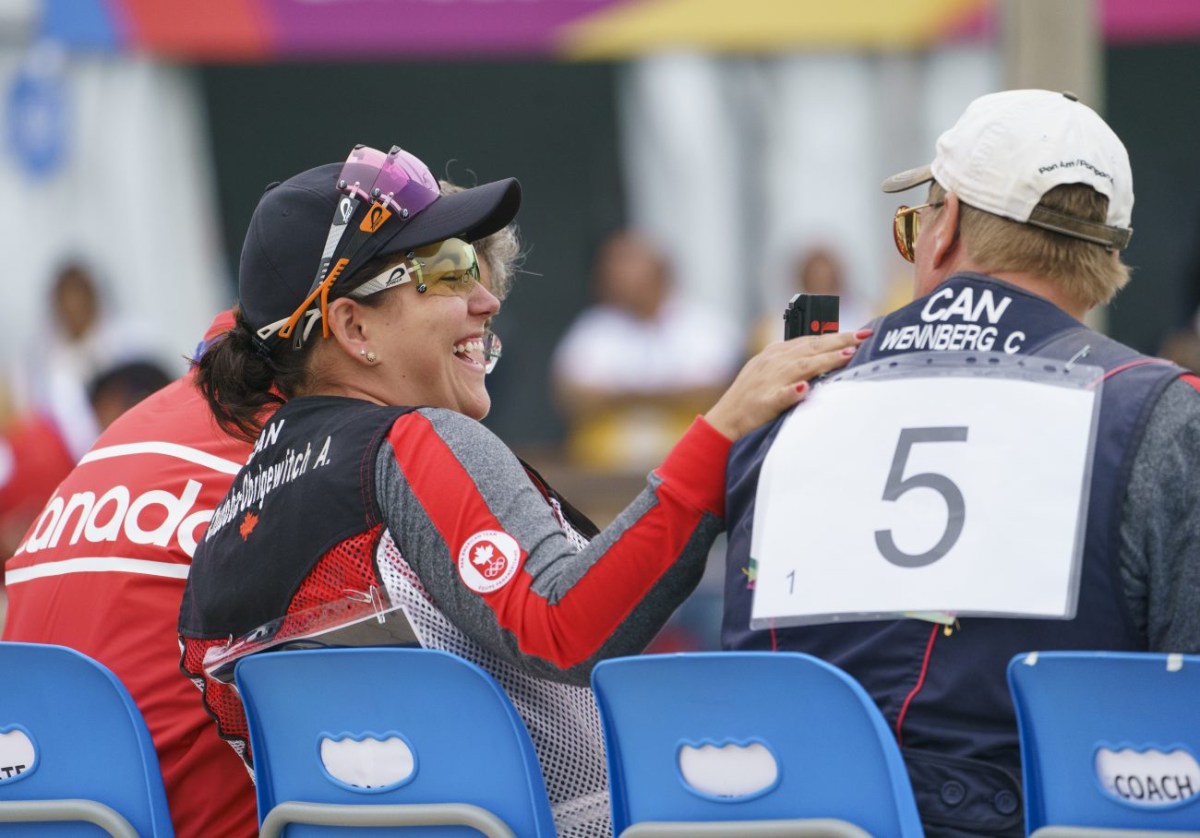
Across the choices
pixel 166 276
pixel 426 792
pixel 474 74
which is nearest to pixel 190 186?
pixel 166 276

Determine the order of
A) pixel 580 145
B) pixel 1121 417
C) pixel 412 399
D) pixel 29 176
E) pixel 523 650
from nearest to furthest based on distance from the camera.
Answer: pixel 1121 417 → pixel 523 650 → pixel 412 399 → pixel 29 176 → pixel 580 145

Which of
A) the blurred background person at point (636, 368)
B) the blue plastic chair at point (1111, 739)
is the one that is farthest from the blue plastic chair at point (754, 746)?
the blurred background person at point (636, 368)

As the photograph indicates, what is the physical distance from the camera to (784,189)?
380 inches

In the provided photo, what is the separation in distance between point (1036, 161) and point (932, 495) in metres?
0.48

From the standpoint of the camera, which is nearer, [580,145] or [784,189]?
[784,189]

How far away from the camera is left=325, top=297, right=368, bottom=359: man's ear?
106 inches

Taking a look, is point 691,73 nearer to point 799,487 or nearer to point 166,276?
point 166,276

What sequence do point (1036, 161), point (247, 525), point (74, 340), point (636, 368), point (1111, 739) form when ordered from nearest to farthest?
point (1111, 739), point (1036, 161), point (247, 525), point (636, 368), point (74, 340)

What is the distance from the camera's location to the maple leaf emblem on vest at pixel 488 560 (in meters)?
2.38

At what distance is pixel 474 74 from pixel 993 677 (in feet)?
28.5

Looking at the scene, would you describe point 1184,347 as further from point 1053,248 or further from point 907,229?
point 1053,248

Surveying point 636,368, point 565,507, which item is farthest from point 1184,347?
point 565,507

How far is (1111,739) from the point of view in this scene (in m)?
1.99

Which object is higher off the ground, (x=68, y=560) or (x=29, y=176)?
(x=29, y=176)
